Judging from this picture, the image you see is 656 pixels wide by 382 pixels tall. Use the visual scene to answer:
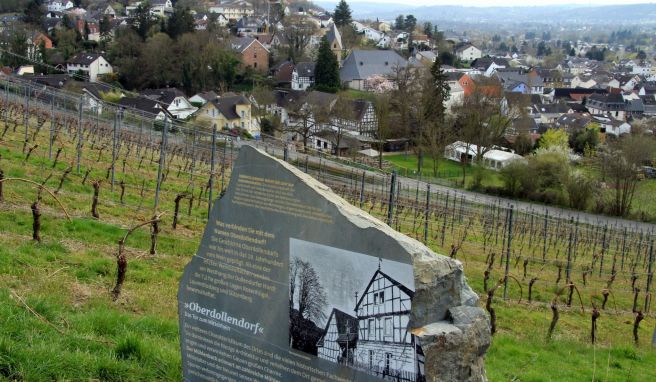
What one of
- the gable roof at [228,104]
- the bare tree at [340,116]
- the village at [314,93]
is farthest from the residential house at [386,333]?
the gable roof at [228,104]

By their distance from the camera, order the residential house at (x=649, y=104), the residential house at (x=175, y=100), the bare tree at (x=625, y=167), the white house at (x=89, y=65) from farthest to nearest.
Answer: the residential house at (x=649, y=104) < the white house at (x=89, y=65) < the residential house at (x=175, y=100) < the bare tree at (x=625, y=167)

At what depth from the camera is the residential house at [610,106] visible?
92562mm

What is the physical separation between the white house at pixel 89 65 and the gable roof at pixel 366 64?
25.0 metres

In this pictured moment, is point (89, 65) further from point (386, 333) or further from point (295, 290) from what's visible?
point (386, 333)

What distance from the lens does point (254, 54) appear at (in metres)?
83.0

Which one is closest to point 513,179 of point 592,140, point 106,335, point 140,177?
point 592,140

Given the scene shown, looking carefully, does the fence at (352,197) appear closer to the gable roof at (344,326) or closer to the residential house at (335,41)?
the gable roof at (344,326)

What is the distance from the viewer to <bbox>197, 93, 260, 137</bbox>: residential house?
5691 cm

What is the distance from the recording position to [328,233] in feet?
18.0

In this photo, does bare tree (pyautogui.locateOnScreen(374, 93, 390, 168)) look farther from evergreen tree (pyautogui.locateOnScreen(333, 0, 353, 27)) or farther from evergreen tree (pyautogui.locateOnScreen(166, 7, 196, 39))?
evergreen tree (pyautogui.locateOnScreen(333, 0, 353, 27))

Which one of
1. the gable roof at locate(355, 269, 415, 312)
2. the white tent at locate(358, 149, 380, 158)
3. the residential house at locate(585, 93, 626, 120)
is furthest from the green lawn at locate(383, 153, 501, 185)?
the residential house at locate(585, 93, 626, 120)

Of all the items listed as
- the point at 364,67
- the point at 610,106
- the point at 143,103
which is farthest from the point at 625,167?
the point at 610,106

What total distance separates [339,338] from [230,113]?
→ 5318 cm

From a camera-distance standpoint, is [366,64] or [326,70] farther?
[366,64]
